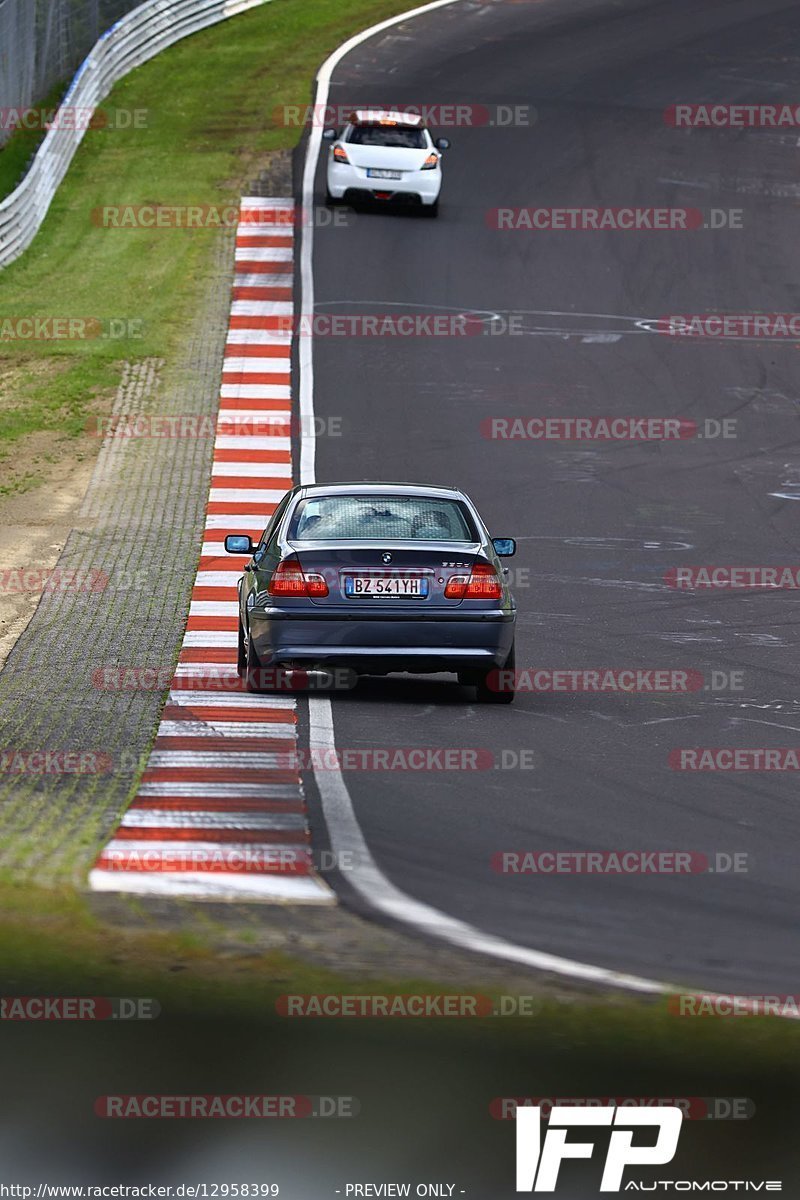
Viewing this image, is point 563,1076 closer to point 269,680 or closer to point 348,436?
point 269,680

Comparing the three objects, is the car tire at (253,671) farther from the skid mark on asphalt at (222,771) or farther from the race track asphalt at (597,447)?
the race track asphalt at (597,447)

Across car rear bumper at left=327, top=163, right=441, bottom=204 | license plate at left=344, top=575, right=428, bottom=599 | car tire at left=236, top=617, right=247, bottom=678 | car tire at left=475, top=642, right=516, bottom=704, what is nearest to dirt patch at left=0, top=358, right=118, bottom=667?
car tire at left=236, top=617, right=247, bottom=678

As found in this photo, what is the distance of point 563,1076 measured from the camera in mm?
6227

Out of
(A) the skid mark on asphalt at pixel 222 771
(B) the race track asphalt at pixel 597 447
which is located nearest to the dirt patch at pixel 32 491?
(A) the skid mark on asphalt at pixel 222 771

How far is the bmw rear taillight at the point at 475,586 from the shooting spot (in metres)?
12.2

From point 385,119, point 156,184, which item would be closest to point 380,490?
point 385,119

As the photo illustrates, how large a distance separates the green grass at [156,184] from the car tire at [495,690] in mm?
11654

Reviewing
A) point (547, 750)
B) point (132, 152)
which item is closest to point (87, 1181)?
point (547, 750)

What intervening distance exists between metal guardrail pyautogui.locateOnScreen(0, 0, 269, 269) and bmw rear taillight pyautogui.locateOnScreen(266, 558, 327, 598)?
1938 centimetres

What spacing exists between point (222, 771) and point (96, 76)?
31.3 m

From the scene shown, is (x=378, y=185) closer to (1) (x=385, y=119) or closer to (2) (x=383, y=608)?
(1) (x=385, y=119)

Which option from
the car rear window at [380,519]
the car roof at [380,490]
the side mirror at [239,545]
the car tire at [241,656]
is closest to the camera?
the car rear window at [380,519]

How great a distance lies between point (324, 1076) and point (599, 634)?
29.8 feet

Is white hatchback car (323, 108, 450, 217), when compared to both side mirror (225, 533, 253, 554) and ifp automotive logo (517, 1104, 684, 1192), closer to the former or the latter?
side mirror (225, 533, 253, 554)
